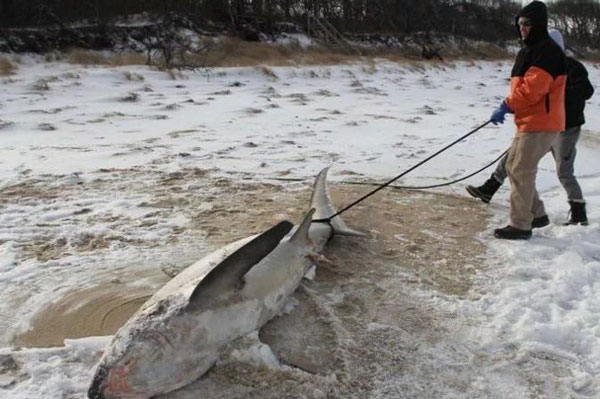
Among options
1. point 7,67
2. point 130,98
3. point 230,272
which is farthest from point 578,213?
point 7,67

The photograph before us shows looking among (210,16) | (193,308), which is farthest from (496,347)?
(210,16)

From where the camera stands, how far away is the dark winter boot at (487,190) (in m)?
5.64

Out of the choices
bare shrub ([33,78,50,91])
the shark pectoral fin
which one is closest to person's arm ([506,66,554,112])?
the shark pectoral fin

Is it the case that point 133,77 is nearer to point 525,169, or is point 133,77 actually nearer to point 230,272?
point 525,169

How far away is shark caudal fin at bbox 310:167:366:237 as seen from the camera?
15.4ft

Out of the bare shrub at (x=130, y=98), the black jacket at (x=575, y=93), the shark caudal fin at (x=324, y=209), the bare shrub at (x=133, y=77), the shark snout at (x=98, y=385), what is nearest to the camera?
the shark snout at (x=98, y=385)

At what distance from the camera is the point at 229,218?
516 centimetres

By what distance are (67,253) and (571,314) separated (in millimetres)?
3270

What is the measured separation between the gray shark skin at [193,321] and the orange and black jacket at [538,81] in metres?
2.19

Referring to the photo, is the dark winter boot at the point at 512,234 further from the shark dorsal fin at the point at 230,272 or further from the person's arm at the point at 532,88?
the shark dorsal fin at the point at 230,272

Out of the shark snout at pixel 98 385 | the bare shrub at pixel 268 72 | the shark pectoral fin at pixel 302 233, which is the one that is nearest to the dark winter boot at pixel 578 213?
the shark pectoral fin at pixel 302 233

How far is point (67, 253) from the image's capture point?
435cm

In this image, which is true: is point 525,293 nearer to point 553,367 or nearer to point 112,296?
point 553,367

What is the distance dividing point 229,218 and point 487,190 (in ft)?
7.70
